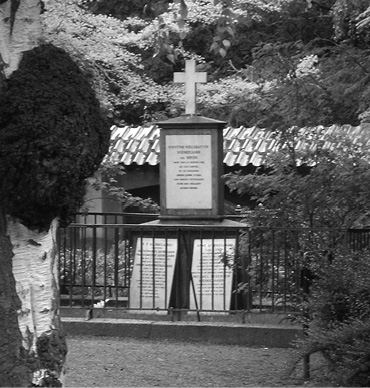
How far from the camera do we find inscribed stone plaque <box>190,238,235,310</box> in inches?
445

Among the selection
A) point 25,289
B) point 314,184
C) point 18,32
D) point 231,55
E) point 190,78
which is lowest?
point 25,289

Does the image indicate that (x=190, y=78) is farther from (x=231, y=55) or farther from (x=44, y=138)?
(x=231, y=55)

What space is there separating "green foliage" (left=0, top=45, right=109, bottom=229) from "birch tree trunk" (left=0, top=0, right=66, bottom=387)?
10cm

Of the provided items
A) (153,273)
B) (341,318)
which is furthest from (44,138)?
(153,273)

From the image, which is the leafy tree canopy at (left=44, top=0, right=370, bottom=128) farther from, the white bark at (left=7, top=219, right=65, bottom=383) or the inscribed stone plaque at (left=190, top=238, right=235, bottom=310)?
the white bark at (left=7, top=219, right=65, bottom=383)

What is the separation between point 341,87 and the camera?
13.7 m

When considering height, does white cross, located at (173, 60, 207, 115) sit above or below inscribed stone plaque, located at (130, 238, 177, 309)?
above

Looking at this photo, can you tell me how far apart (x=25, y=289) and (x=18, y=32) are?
1447 mm

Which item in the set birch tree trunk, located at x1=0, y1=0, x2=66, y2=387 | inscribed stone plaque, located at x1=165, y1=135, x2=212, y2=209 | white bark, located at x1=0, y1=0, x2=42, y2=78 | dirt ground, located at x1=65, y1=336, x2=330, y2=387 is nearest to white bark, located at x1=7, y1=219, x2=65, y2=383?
birch tree trunk, located at x1=0, y1=0, x2=66, y2=387

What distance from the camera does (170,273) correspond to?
11500mm

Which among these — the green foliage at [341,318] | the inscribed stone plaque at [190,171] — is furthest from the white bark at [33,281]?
the inscribed stone plaque at [190,171]

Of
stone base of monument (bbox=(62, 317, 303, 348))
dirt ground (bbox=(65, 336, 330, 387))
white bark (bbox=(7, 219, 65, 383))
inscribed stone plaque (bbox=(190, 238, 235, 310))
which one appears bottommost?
dirt ground (bbox=(65, 336, 330, 387))

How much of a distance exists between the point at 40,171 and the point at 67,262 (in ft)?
25.2

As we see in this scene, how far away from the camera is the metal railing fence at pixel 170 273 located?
10438 millimetres
